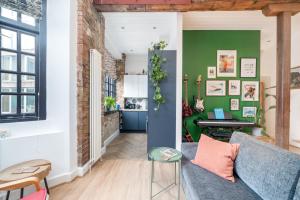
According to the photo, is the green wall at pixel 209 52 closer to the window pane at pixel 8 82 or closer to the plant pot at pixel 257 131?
→ the plant pot at pixel 257 131

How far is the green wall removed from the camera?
14.5 ft

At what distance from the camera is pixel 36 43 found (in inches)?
99.7

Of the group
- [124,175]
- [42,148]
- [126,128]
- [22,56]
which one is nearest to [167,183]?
[124,175]

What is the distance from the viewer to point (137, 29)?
4652mm

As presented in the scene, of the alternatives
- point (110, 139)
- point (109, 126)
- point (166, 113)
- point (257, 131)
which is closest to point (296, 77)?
point (257, 131)

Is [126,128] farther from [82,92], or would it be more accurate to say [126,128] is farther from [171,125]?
[82,92]

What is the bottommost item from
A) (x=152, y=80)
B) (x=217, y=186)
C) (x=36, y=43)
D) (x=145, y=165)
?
(x=145, y=165)

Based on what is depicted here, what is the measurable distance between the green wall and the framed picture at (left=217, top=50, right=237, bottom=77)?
0.08 meters

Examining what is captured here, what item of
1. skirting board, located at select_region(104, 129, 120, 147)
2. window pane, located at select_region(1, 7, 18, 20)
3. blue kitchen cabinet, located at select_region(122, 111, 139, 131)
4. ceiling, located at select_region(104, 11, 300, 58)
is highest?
ceiling, located at select_region(104, 11, 300, 58)

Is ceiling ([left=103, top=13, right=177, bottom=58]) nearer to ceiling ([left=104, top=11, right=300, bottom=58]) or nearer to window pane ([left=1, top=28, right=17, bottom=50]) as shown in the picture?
ceiling ([left=104, top=11, right=300, bottom=58])

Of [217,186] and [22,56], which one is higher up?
[22,56]

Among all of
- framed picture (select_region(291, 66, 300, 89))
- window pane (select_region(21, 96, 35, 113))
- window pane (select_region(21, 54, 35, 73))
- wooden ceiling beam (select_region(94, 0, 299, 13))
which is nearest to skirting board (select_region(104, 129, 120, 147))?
window pane (select_region(21, 96, 35, 113))

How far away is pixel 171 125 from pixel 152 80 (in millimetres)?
1041

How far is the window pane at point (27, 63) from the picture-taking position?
7.89 ft
